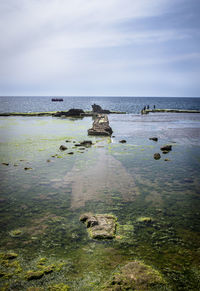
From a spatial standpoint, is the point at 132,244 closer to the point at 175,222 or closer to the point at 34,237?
the point at 175,222

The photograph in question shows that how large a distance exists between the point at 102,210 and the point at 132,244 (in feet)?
6.24

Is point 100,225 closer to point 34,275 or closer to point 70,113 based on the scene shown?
point 34,275

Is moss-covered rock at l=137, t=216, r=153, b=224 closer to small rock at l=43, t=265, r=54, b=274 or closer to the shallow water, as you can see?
the shallow water

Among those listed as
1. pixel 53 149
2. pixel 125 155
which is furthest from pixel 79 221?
pixel 53 149

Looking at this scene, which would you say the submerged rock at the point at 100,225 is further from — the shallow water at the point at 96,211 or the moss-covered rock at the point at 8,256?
the moss-covered rock at the point at 8,256

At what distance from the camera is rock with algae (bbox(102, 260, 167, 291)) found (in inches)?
157

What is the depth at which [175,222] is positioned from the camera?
6.45m

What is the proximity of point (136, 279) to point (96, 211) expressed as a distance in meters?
3.03

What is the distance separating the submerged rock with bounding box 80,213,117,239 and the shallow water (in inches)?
7.3

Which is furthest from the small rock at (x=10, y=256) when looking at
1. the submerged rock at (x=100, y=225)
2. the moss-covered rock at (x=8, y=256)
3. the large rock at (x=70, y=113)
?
the large rock at (x=70, y=113)

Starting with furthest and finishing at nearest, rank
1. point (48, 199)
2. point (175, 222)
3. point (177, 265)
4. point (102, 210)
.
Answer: point (48, 199) < point (102, 210) < point (175, 222) < point (177, 265)

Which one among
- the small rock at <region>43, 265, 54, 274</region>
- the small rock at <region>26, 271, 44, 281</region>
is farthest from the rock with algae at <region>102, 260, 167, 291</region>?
the small rock at <region>26, 271, 44, 281</region>

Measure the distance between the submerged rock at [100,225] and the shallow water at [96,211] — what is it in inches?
7.3

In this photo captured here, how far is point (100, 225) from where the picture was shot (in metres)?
6.03
